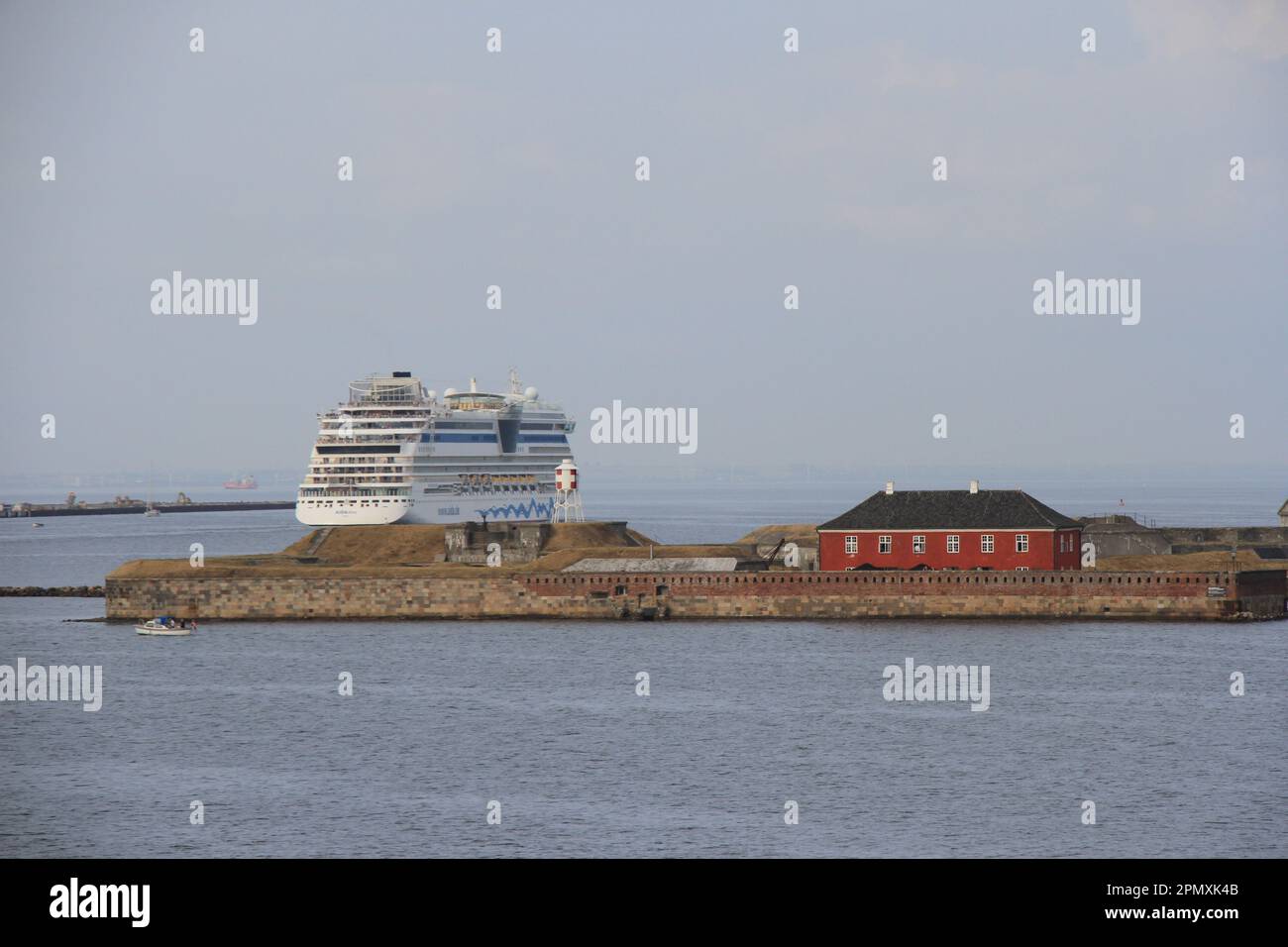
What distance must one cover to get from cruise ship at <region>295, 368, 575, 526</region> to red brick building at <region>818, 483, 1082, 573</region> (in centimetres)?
5029

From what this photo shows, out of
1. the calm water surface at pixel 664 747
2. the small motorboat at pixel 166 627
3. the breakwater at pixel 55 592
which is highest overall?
the breakwater at pixel 55 592

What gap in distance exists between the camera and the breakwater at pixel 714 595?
262ft

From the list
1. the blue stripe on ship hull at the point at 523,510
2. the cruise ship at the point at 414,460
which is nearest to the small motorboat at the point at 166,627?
the cruise ship at the point at 414,460

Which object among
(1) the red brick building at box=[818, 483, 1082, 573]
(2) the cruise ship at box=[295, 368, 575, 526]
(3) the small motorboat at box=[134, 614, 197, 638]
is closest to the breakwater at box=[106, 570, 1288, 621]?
(1) the red brick building at box=[818, 483, 1082, 573]

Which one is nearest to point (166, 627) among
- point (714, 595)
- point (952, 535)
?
point (714, 595)

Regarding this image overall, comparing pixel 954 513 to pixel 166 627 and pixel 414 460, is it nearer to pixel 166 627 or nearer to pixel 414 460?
pixel 166 627

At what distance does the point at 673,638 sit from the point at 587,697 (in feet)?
57.1

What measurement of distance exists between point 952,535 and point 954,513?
1.24m

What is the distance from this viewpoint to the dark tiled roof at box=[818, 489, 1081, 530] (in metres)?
81.8

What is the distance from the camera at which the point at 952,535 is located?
82.4m

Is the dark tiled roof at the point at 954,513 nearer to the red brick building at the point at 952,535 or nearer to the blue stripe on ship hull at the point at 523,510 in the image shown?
the red brick building at the point at 952,535
